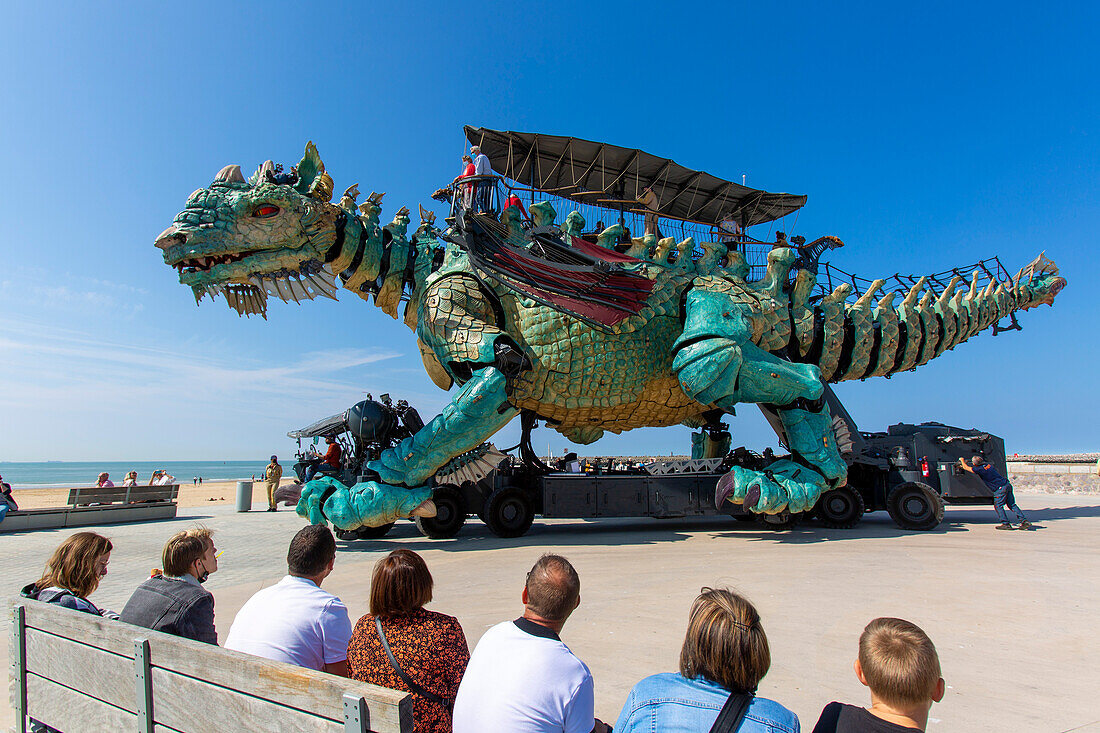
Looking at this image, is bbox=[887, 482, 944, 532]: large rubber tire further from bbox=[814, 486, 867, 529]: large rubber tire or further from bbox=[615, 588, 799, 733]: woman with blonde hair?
bbox=[615, 588, 799, 733]: woman with blonde hair

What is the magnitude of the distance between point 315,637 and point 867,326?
11.0 meters

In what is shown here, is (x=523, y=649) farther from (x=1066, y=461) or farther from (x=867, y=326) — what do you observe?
→ (x=1066, y=461)

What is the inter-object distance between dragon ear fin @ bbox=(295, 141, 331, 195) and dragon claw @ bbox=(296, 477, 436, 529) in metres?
4.06

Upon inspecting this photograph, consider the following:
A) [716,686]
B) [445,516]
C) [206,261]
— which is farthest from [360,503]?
[716,686]

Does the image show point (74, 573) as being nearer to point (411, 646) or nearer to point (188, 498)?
point (411, 646)

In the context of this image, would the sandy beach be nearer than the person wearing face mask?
No

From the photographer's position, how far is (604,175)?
12734 mm

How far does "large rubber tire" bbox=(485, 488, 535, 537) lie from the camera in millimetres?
9008

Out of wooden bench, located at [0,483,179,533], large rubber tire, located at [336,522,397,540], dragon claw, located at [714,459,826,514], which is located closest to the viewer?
dragon claw, located at [714,459,826,514]

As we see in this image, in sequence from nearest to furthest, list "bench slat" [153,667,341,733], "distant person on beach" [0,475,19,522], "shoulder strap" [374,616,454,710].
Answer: "bench slat" [153,667,341,733] → "shoulder strap" [374,616,454,710] → "distant person on beach" [0,475,19,522]

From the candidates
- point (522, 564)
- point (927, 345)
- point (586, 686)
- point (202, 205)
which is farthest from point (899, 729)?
point (927, 345)

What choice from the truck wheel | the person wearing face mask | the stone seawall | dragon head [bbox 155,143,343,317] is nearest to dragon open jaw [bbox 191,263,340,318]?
dragon head [bbox 155,143,343,317]

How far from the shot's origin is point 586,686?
170 cm

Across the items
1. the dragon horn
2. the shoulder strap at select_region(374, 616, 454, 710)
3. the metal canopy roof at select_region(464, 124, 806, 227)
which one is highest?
the metal canopy roof at select_region(464, 124, 806, 227)
